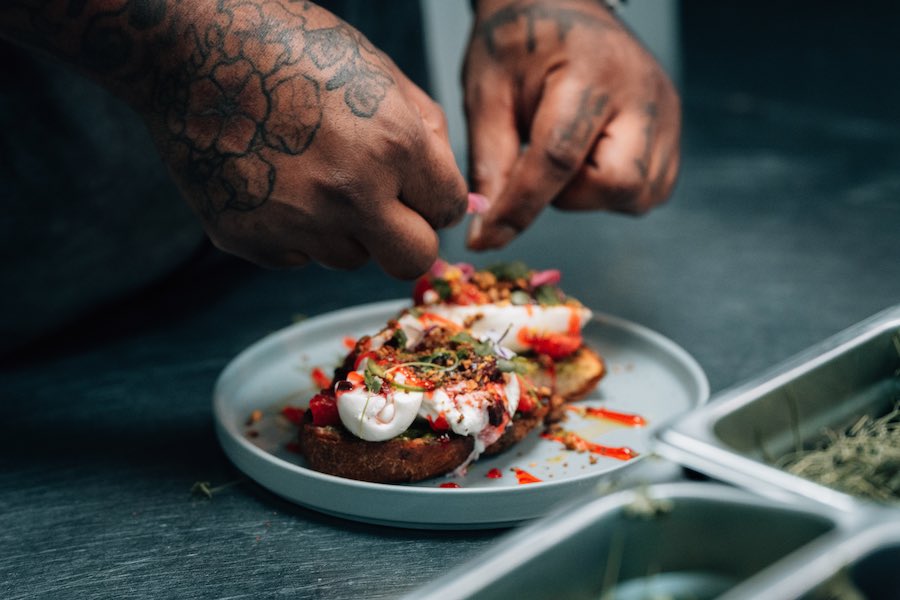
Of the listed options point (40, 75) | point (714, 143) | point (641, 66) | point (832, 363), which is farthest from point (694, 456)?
point (714, 143)

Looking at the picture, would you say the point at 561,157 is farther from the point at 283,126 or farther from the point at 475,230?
the point at 283,126

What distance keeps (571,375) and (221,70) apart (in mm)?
762

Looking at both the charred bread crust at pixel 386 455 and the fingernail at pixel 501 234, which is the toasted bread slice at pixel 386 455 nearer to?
the charred bread crust at pixel 386 455

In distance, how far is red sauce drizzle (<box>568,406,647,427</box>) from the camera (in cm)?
158

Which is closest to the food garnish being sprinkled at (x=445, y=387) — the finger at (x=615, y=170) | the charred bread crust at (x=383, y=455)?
the charred bread crust at (x=383, y=455)

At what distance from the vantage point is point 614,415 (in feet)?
5.29

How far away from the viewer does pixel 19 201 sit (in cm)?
197

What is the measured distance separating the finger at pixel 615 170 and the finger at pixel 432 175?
367 mm

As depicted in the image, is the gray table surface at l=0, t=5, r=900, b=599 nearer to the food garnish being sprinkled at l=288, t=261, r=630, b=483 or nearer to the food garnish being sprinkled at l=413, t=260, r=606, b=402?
the food garnish being sprinkled at l=288, t=261, r=630, b=483

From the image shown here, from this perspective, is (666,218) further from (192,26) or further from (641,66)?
(192,26)

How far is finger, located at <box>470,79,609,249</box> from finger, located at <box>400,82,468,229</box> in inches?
9.5

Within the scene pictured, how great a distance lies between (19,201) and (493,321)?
0.98 m

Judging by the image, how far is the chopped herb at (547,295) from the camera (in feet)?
5.85

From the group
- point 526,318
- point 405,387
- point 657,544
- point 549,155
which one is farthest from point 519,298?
point 657,544
